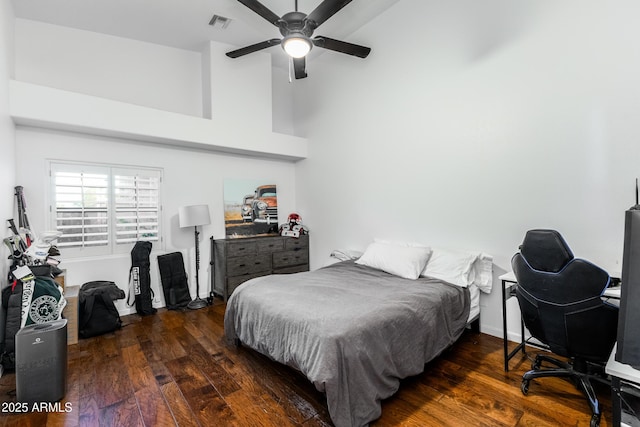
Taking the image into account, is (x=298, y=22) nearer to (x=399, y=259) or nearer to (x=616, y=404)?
(x=399, y=259)

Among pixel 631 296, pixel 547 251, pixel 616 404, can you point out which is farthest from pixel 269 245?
pixel 631 296

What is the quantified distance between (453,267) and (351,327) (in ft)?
5.04

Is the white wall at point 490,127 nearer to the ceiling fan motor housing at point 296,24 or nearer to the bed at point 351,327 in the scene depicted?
the bed at point 351,327

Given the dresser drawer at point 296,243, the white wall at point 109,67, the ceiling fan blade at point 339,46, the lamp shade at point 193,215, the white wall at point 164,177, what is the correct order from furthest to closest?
the dresser drawer at point 296,243 → the lamp shade at point 193,215 → the white wall at point 109,67 → the white wall at point 164,177 → the ceiling fan blade at point 339,46

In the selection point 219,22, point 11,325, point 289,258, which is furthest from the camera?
point 289,258

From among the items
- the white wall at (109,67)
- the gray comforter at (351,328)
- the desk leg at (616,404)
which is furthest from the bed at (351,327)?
the white wall at (109,67)

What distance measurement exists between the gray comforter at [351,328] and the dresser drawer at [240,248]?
1523mm

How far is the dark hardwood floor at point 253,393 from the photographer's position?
1.81 meters

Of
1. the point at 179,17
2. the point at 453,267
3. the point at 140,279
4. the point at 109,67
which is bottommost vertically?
the point at 140,279

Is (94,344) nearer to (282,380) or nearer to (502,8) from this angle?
(282,380)

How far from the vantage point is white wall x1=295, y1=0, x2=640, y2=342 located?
2.26m

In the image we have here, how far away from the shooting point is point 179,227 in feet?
A: 13.7

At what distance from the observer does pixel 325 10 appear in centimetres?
243

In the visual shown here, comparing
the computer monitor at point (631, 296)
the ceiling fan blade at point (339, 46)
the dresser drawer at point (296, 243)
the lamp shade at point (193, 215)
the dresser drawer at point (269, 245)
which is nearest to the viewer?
the computer monitor at point (631, 296)
